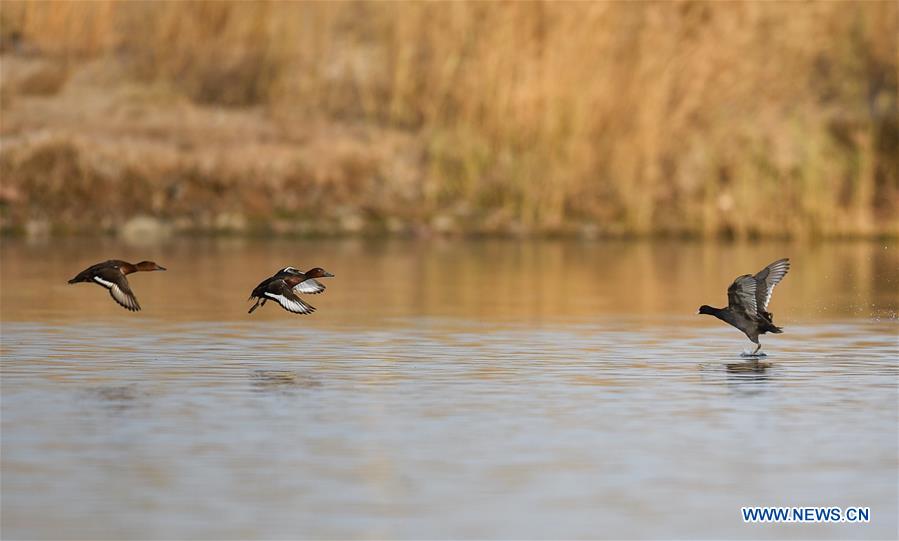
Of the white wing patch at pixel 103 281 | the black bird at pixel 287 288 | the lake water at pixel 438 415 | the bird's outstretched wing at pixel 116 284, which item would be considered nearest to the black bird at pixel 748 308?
the lake water at pixel 438 415

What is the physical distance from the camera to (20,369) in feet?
44.1

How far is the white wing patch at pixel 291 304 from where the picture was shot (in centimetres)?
1561

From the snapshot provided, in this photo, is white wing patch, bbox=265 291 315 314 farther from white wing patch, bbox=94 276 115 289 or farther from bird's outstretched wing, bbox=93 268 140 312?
white wing patch, bbox=94 276 115 289

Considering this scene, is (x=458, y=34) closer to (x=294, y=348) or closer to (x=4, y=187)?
(x=4, y=187)

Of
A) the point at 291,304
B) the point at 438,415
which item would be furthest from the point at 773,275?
the point at 438,415

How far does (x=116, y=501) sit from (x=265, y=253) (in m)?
19.3

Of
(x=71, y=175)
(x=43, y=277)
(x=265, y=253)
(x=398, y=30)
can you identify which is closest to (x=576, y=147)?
(x=398, y=30)

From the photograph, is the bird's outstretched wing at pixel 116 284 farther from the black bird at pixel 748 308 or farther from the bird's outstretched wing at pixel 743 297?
the bird's outstretched wing at pixel 743 297

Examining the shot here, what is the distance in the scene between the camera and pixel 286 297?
51.5 feet

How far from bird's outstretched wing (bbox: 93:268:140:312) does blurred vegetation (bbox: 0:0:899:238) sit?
54.2 feet

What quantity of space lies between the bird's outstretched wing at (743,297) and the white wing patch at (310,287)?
379 cm

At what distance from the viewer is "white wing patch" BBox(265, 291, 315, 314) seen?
615 inches

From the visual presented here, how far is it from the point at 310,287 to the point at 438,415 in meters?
5.79

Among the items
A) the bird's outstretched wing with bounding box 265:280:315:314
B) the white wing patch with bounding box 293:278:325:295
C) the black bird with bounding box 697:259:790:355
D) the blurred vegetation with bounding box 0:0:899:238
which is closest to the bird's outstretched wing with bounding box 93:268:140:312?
the bird's outstretched wing with bounding box 265:280:315:314
